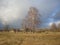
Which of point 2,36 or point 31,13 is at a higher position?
point 31,13

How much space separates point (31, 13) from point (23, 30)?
22.5 inches

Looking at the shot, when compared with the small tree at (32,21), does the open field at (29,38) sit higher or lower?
lower

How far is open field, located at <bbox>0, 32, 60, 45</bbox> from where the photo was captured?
395cm

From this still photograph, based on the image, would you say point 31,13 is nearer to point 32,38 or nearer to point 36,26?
point 36,26

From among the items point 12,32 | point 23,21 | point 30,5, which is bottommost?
point 12,32

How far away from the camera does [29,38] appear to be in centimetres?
399

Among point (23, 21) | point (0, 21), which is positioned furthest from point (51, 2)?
point (0, 21)

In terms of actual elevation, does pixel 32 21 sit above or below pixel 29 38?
above

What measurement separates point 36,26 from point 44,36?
39 centimetres

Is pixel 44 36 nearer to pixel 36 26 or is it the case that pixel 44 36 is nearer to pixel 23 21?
pixel 36 26

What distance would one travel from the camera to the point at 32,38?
3.99 m

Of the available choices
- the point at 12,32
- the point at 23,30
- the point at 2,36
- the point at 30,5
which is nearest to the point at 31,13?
the point at 30,5

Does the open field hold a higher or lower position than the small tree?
lower

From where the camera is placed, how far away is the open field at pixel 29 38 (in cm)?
395
